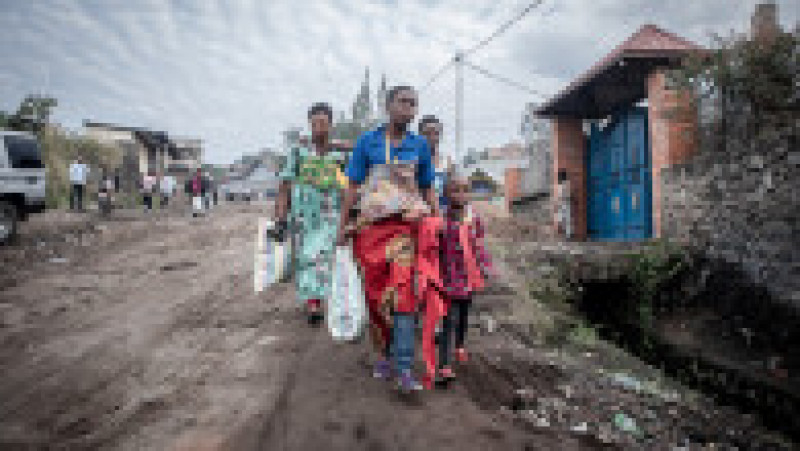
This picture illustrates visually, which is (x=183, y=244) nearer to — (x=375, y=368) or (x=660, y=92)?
(x=375, y=368)

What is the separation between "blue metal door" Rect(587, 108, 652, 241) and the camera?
900 cm

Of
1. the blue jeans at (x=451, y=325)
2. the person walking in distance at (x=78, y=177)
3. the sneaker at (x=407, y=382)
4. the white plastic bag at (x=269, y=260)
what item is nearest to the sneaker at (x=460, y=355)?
the blue jeans at (x=451, y=325)

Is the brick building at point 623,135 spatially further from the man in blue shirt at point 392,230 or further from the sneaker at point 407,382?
the sneaker at point 407,382

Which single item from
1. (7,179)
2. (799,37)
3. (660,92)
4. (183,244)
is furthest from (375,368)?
(7,179)

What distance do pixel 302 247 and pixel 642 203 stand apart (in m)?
7.46

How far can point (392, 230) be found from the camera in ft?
8.68

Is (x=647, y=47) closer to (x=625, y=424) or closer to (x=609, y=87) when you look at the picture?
(x=609, y=87)

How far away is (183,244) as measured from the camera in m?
9.91

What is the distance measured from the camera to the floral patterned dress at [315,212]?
3943mm

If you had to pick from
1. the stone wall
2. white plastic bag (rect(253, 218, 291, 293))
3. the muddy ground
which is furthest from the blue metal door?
white plastic bag (rect(253, 218, 291, 293))

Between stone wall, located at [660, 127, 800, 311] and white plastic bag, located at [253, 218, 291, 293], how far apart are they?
232 inches

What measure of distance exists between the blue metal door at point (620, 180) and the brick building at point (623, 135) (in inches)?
0.7

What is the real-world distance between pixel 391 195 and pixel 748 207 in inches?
236

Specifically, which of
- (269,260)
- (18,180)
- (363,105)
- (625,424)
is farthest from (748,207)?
(363,105)
